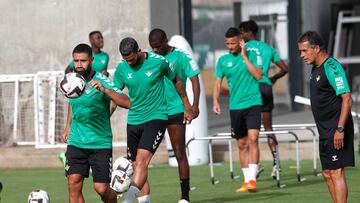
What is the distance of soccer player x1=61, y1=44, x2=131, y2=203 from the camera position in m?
12.0

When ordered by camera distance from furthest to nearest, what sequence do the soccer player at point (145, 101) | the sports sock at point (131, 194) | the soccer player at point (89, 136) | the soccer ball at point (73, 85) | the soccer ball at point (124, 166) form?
the soccer player at point (145, 101) < the sports sock at point (131, 194) < the soccer ball at point (124, 166) < the soccer player at point (89, 136) < the soccer ball at point (73, 85)

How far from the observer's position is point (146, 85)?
13203 millimetres

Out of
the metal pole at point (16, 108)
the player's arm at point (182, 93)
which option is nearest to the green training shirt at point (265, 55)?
the player's arm at point (182, 93)

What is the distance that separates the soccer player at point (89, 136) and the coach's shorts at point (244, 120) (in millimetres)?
3971

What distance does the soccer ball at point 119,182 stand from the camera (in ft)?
40.4

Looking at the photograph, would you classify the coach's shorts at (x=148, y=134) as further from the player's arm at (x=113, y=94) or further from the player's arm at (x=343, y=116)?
the player's arm at (x=343, y=116)

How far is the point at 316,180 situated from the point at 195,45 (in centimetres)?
1049

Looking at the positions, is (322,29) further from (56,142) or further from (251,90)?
(251,90)

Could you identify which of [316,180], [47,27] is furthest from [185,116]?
[47,27]

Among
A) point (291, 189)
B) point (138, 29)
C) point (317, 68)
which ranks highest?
point (138, 29)

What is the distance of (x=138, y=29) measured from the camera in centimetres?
2184

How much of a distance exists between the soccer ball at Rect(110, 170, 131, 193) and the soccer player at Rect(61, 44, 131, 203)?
97 millimetres

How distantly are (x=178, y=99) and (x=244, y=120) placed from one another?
177 centimetres

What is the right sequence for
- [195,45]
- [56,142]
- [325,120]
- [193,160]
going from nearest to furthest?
[325,120]
[193,160]
[56,142]
[195,45]
